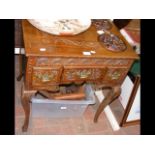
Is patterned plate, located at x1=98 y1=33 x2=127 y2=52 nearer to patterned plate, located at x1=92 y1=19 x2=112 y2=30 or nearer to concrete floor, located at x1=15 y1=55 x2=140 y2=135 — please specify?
patterned plate, located at x1=92 y1=19 x2=112 y2=30

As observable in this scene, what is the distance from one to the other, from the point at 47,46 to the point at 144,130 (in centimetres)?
75

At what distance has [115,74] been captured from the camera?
60.1 inches

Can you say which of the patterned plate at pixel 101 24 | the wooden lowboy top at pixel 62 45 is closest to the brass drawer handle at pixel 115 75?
the wooden lowboy top at pixel 62 45

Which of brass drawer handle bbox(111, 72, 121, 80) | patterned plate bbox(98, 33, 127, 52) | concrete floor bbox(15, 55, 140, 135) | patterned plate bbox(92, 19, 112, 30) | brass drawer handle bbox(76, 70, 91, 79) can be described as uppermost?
patterned plate bbox(92, 19, 112, 30)

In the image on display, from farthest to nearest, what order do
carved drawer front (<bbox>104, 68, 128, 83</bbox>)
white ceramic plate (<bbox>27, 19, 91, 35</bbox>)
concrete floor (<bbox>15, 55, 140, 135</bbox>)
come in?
concrete floor (<bbox>15, 55, 140, 135</bbox>) < carved drawer front (<bbox>104, 68, 128, 83</bbox>) < white ceramic plate (<bbox>27, 19, 91, 35</bbox>)

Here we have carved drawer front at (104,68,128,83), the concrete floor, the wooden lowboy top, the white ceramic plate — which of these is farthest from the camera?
the concrete floor

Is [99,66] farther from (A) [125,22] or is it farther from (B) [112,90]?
(A) [125,22]

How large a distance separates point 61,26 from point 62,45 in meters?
0.13

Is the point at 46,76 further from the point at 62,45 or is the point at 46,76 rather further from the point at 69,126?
the point at 69,126

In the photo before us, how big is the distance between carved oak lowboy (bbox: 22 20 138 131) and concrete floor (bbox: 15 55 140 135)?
33 centimetres

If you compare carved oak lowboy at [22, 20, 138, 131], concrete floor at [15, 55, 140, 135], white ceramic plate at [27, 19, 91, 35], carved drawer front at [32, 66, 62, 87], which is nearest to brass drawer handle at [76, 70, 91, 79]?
carved oak lowboy at [22, 20, 138, 131]

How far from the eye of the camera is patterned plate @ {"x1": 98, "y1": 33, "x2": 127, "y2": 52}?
1.43 meters

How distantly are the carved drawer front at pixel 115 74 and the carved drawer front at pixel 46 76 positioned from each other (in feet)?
0.99

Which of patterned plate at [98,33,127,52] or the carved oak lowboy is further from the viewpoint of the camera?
patterned plate at [98,33,127,52]
